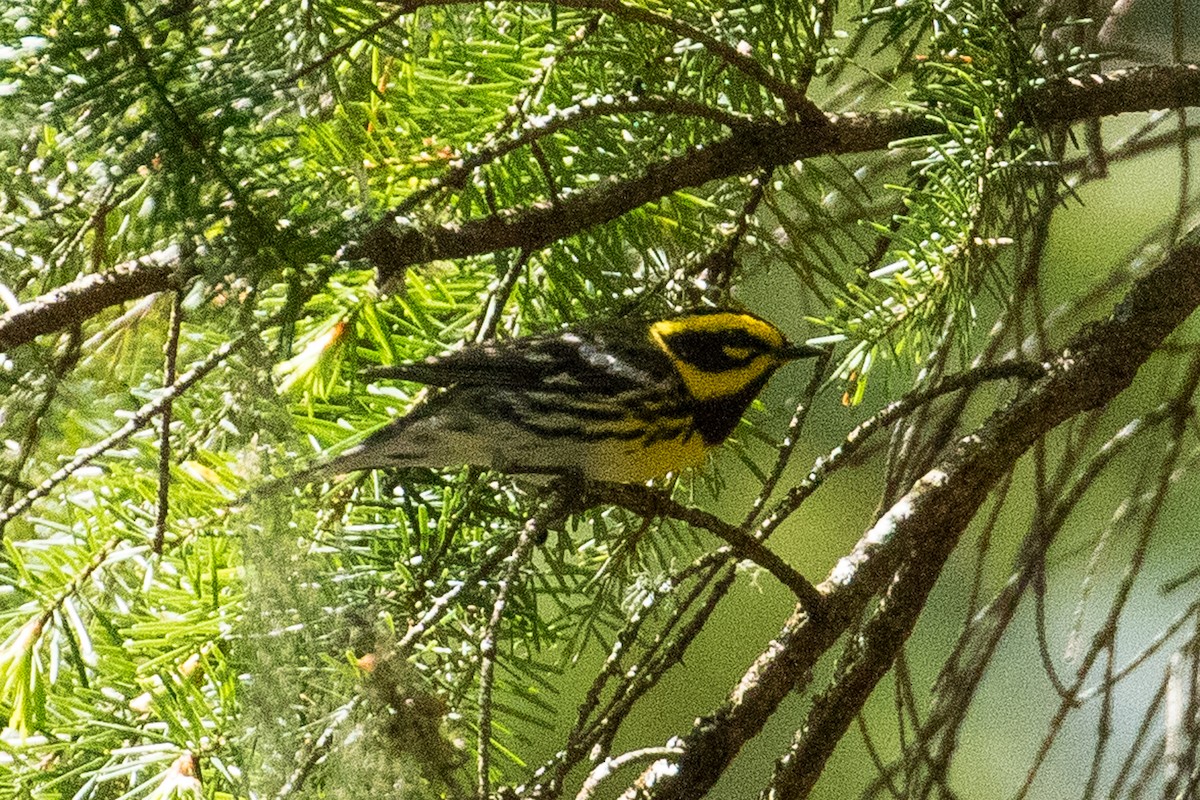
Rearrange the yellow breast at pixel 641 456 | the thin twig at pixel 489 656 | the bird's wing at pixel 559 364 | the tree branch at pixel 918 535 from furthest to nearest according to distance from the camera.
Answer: the yellow breast at pixel 641 456, the bird's wing at pixel 559 364, the tree branch at pixel 918 535, the thin twig at pixel 489 656

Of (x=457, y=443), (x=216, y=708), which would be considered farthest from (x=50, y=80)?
(x=457, y=443)

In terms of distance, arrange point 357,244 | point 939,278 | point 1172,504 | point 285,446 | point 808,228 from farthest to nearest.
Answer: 1. point 1172,504
2. point 808,228
3. point 939,278
4. point 357,244
5. point 285,446

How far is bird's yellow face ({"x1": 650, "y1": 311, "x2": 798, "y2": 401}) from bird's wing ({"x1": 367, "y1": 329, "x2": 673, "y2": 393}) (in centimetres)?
2

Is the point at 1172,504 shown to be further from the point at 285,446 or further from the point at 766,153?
the point at 285,446

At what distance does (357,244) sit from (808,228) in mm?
608

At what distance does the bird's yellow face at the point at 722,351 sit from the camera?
1141 mm

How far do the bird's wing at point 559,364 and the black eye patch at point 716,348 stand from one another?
0.02 m

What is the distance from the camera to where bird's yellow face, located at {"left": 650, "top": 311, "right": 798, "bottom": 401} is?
1.14 metres

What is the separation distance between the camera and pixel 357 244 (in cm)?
60

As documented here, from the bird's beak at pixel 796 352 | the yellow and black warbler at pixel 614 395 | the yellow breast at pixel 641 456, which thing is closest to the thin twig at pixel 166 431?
the yellow and black warbler at pixel 614 395

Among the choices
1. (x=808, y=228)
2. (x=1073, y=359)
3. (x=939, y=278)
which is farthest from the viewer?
(x=808, y=228)

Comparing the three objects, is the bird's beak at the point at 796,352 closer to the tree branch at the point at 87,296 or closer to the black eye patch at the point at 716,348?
the black eye patch at the point at 716,348

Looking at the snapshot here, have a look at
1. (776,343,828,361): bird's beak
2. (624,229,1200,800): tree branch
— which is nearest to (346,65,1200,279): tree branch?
(624,229,1200,800): tree branch

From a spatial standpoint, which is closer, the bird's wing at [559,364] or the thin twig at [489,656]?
the thin twig at [489,656]
